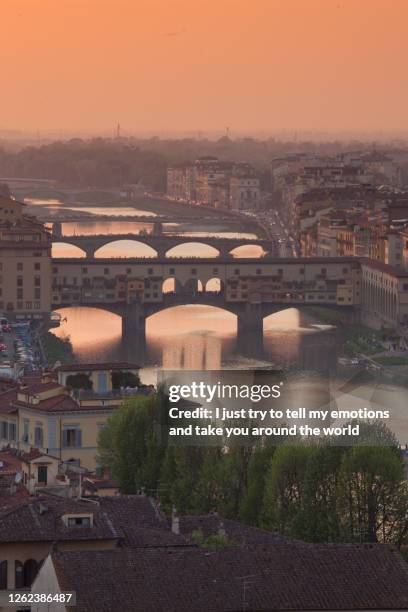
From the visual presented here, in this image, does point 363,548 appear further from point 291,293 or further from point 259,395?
point 291,293

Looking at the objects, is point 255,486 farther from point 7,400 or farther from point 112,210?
point 112,210

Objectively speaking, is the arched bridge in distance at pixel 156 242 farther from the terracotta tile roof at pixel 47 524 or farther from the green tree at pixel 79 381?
the terracotta tile roof at pixel 47 524

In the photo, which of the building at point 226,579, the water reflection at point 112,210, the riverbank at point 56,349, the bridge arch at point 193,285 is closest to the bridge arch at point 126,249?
the bridge arch at point 193,285

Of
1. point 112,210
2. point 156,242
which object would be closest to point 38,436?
point 156,242

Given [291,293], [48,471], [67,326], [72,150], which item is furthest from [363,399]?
[72,150]

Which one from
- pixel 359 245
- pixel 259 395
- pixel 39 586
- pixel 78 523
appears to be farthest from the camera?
pixel 359 245

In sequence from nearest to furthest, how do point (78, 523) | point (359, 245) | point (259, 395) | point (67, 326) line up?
point (78, 523)
point (259, 395)
point (67, 326)
point (359, 245)
